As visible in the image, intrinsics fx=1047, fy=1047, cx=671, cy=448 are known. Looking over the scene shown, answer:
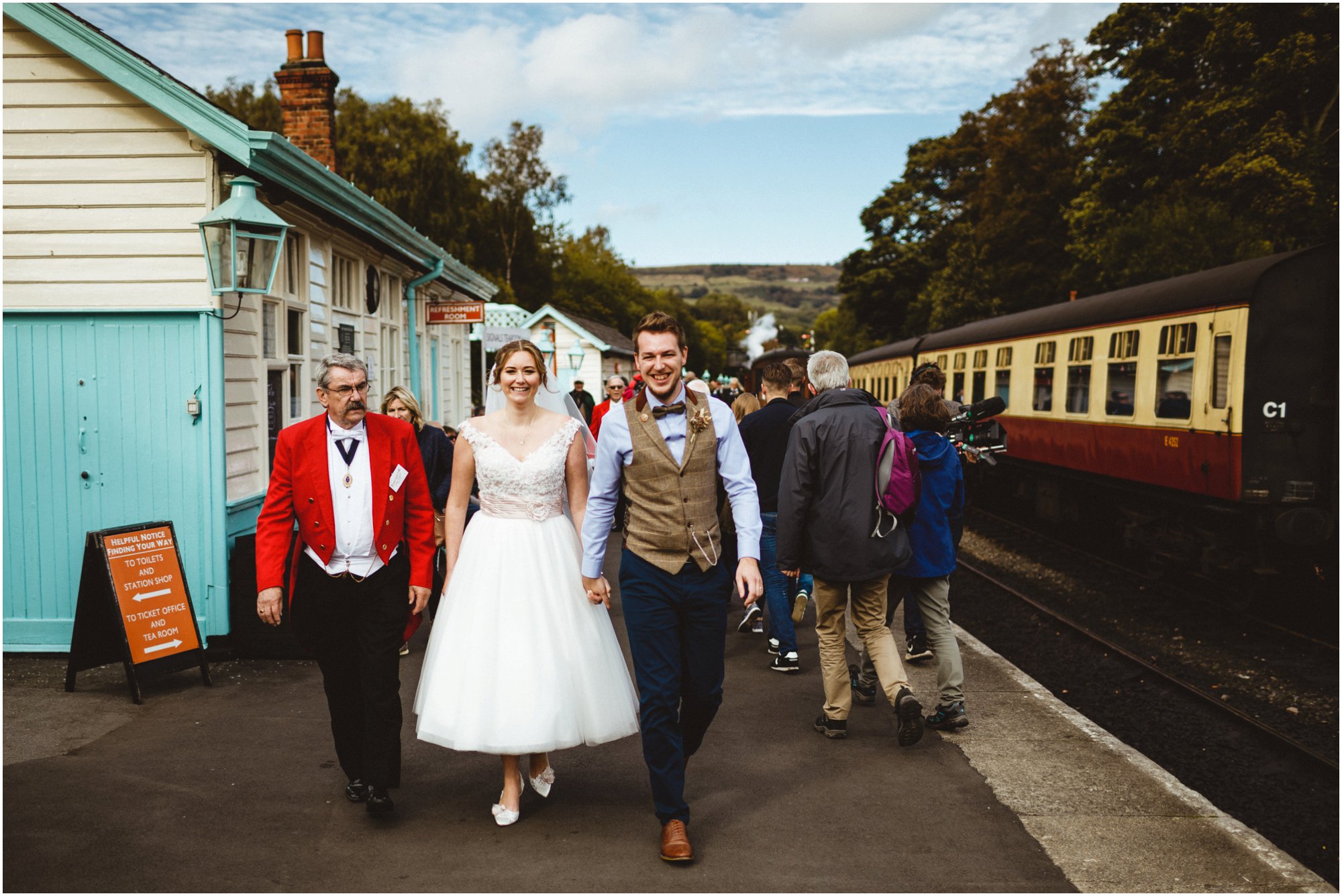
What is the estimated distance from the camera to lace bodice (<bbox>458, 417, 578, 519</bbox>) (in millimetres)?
4480

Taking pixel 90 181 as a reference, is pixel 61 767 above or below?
below

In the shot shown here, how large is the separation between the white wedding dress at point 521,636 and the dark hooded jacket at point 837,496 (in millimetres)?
1340

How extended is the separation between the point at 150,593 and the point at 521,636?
11.9 feet

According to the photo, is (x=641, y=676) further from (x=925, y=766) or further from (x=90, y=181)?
(x=90, y=181)

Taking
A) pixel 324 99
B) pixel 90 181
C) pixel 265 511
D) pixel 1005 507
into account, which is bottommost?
pixel 1005 507

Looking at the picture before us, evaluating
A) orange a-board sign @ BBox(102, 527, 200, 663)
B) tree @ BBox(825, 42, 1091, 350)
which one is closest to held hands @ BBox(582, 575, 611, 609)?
orange a-board sign @ BBox(102, 527, 200, 663)

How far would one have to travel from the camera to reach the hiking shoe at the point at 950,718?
5.81m

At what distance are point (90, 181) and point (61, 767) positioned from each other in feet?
13.9

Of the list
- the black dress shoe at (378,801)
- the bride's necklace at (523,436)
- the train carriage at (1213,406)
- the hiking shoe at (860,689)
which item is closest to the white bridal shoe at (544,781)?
the black dress shoe at (378,801)

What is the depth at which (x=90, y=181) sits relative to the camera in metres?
7.33

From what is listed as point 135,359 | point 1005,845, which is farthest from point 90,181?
point 1005,845

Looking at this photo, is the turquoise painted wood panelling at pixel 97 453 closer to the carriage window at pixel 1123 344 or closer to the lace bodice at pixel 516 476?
the lace bodice at pixel 516 476

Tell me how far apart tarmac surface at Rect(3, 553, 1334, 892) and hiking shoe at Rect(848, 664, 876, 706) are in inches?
4.2

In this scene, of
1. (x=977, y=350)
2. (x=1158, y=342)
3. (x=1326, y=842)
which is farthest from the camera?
(x=977, y=350)
